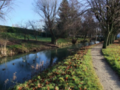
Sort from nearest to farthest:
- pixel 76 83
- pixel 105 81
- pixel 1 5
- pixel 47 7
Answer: pixel 76 83 < pixel 105 81 < pixel 1 5 < pixel 47 7

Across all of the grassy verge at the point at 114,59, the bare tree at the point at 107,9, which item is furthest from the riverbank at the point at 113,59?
the bare tree at the point at 107,9

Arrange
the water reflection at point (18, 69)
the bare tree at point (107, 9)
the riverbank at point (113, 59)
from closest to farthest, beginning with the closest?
the riverbank at point (113, 59)
the water reflection at point (18, 69)
the bare tree at point (107, 9)

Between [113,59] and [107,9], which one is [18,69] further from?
[107,9]

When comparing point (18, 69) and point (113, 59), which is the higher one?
point (113, 59)

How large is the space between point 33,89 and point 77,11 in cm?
1238

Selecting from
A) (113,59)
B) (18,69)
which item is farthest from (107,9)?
(18,69)

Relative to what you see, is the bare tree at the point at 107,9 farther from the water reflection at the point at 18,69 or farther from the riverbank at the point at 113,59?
the water reflection at the point at 18,69

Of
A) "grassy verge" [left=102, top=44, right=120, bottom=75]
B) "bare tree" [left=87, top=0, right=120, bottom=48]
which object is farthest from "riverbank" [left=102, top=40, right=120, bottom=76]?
"bare tree" [left=87, top=0, right=120, bottom=48]

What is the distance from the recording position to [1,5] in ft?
44.2

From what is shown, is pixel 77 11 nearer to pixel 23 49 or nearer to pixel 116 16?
pixel 116 16

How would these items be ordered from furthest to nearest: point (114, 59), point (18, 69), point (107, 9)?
point (107, 9)
point (18, 69)
point (114, 59)

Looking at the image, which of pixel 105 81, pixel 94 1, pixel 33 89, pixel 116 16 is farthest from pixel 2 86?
pixel 116 16

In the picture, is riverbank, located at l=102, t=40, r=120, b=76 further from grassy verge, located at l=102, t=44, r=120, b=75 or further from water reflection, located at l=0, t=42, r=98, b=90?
water reflection, located at l=0, t=42, r=98, b=90

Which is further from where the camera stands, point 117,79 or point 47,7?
point 47,7
